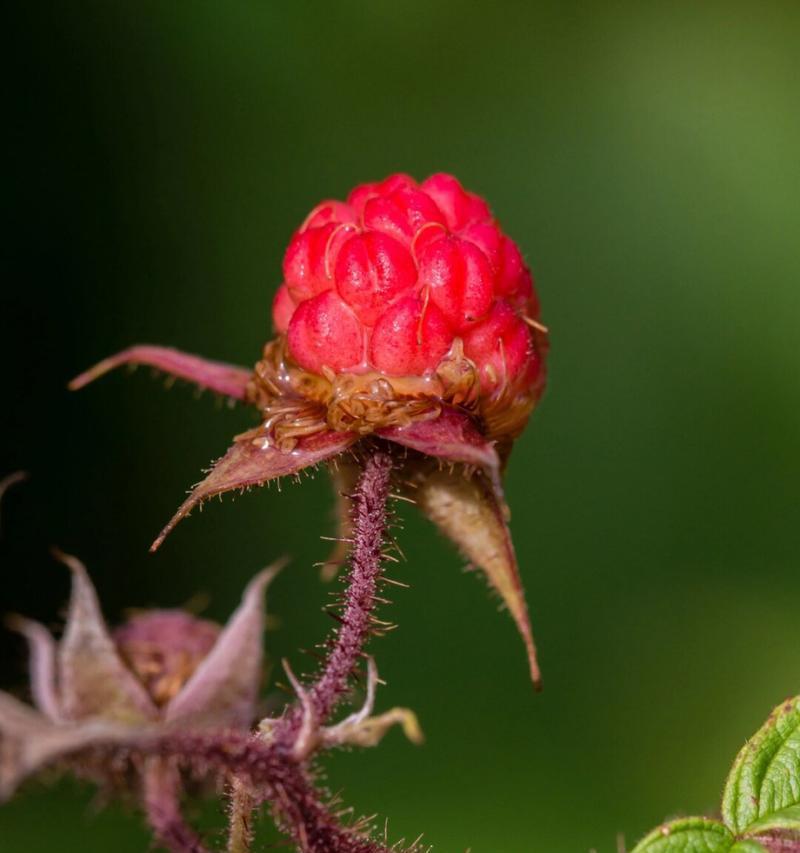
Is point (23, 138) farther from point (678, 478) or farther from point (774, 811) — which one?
point (774, 811)

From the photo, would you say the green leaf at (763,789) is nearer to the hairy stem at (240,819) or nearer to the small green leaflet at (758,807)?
the small green leaflet at (758,807)

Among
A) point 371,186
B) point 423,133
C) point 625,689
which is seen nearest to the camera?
point 371,186

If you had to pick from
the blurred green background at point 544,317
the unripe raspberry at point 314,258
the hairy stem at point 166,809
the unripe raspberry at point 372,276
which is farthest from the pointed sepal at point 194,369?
the blurred green background at point 544,317

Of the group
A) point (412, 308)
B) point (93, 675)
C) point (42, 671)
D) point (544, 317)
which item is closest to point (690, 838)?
point (412, 308)

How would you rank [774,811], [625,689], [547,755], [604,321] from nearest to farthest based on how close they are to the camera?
[774,811] < [547,755] < [625,689] < [604,321]

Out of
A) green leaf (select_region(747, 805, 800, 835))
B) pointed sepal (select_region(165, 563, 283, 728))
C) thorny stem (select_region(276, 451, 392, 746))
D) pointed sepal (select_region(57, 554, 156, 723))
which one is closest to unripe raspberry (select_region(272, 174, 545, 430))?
thorny stem (select_region(276, 451, 392, 746))

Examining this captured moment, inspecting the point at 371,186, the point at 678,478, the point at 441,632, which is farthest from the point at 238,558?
the point at 371,186
